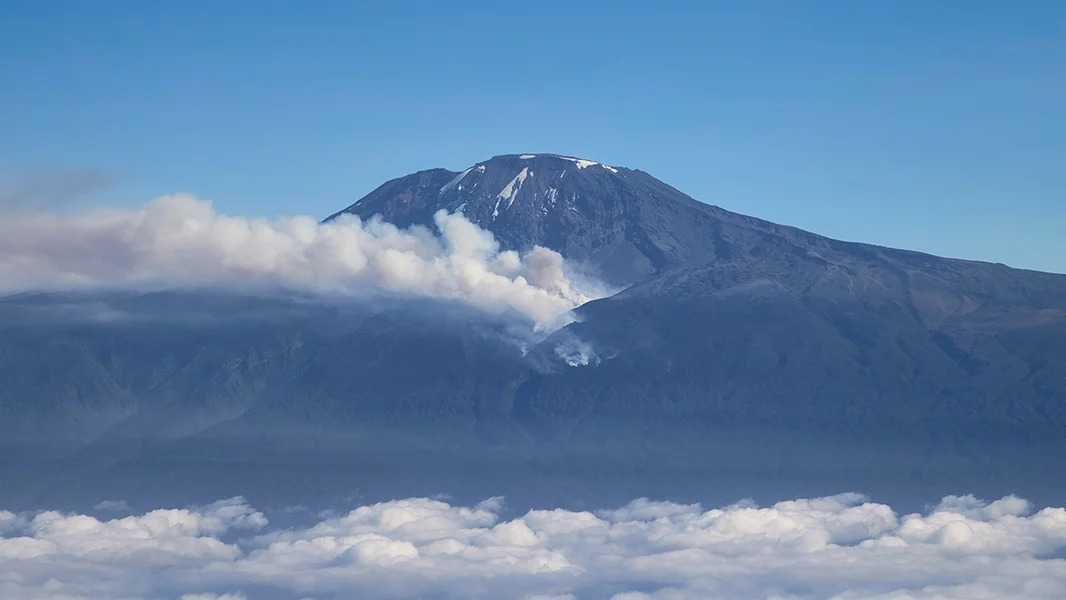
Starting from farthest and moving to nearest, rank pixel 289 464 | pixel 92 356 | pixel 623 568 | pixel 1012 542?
pixel 92 356 → pixel 289 464 → pixel 623 568 → pixel 1012 542

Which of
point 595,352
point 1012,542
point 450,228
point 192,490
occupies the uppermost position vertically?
point 450,228

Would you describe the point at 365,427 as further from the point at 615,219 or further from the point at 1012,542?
the point at 1012,542

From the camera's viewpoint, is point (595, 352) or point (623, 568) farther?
point (595, 352)

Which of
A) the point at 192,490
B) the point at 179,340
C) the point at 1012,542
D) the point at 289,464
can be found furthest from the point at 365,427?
the point at 1012,542

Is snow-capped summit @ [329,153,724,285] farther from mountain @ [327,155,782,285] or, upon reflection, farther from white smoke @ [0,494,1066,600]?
white smoke @ [0,494,1066,600]

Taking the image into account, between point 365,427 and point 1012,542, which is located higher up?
point 365,427

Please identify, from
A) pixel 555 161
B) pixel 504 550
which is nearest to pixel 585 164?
pixel 555 161
